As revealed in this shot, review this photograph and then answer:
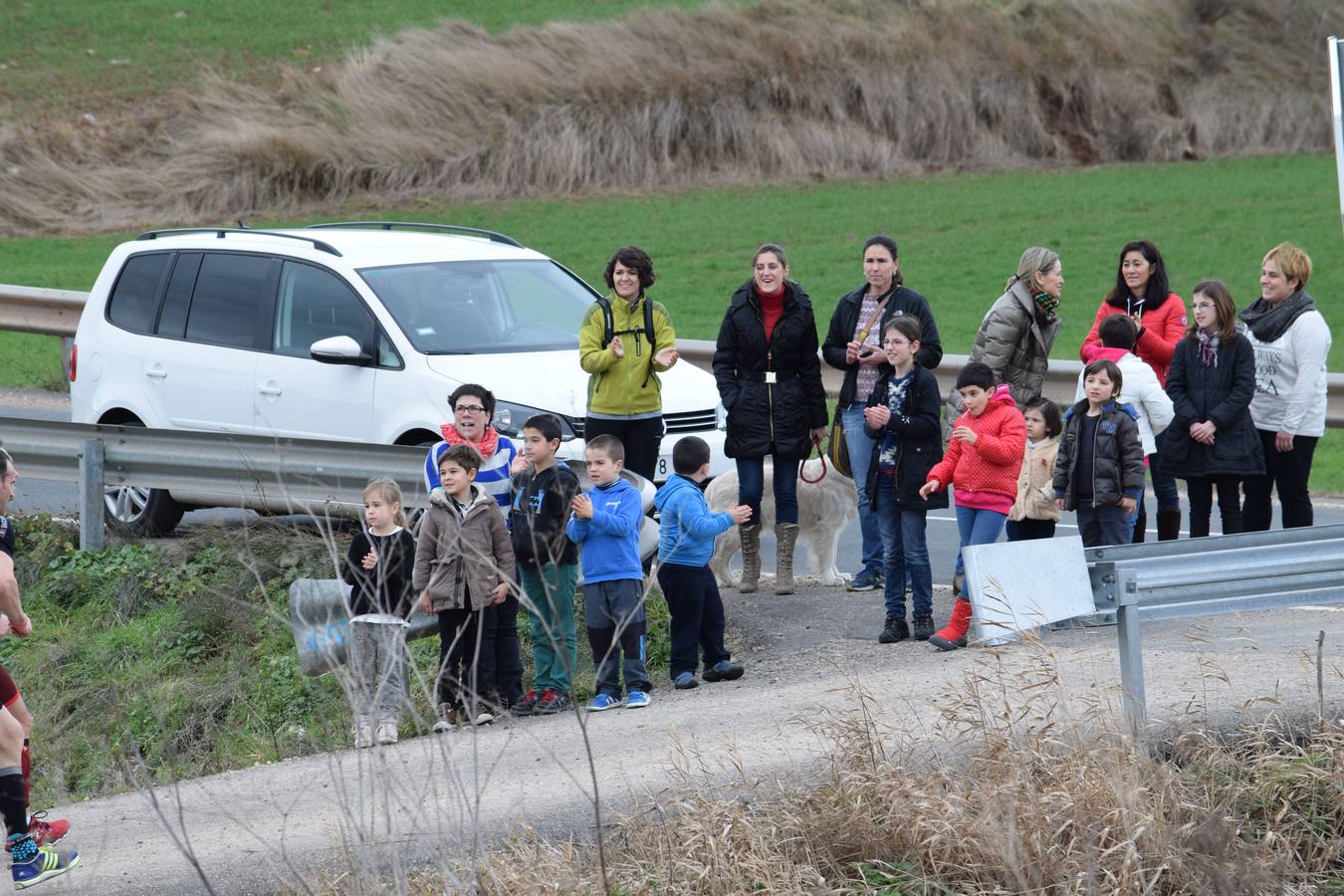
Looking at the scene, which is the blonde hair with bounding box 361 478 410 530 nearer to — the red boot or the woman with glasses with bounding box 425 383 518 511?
the woman with glasses with bounding box 425 383 518 511

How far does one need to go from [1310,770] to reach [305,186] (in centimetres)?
2892

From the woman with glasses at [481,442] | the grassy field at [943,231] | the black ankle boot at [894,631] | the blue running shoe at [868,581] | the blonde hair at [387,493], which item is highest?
the grassy field at [943,231]

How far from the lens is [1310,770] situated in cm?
609

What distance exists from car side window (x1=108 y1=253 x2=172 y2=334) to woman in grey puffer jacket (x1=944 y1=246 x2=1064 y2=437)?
5583 millimetres

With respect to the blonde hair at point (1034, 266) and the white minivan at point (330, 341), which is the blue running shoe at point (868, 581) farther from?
the blonde hair at point (1034, 266)

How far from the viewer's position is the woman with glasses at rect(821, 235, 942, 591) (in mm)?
8727

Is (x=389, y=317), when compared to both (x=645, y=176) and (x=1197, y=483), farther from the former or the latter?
(x=645, y=176)

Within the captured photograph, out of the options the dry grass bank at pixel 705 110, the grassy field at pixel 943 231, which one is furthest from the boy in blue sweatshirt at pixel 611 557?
the dry grass bank at pixel 705 110

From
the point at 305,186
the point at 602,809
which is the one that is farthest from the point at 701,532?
the point at 305,186

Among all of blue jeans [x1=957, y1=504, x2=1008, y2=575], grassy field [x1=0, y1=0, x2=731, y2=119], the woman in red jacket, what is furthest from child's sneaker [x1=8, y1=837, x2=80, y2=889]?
grassy field [x1=0, y1=0, x2=731, y2=119]

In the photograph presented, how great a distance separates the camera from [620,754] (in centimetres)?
692

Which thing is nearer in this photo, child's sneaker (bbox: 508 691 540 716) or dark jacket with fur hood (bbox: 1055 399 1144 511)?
child's sneaker (bbox: 508 691 540 716)

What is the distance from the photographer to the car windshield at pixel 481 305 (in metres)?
9.97

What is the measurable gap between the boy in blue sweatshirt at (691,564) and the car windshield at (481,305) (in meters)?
2.42
